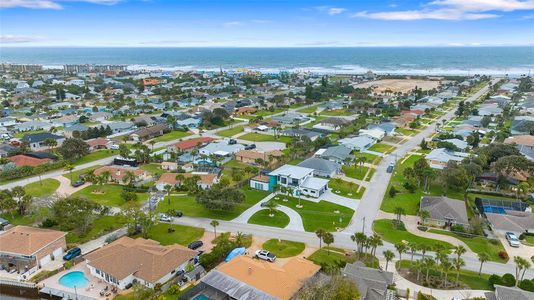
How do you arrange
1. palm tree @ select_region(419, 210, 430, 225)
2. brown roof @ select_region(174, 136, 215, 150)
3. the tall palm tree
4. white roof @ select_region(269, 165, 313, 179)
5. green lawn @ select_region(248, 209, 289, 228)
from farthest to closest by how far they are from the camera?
brown roof @ select_region(174, 136, 215, 150) < white roof @ select_region(269, 165, 313, 179) < green lawn @ select_region(248, 209, 289, 228) < palm tree @ select_region(419, 210, 430, 225) < the tall palm tree

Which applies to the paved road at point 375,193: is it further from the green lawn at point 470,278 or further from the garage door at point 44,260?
the garage door at point 44,260

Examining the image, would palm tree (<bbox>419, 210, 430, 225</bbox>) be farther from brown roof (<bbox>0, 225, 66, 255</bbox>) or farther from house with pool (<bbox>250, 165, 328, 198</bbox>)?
brown roof (<bbox>0, 225, 66, 255</bbox>)

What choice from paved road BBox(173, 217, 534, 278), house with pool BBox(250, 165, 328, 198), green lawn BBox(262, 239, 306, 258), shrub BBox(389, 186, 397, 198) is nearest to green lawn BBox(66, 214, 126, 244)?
paved road BBox(173, 217, 534, 278)

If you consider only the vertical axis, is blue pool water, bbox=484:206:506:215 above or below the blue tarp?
above

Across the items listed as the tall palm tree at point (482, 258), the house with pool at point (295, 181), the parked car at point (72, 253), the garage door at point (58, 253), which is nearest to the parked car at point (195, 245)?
the parked car at point (72, 253)

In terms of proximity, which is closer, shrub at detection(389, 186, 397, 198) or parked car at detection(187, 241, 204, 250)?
parked car at detection(187, 241, 204, 250)

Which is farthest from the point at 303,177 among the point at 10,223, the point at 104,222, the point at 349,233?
the point at 10,223
